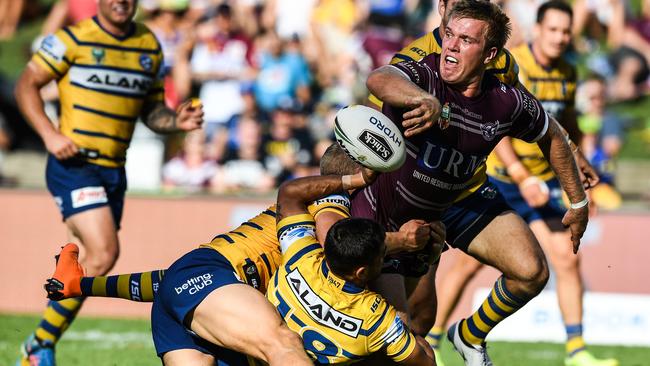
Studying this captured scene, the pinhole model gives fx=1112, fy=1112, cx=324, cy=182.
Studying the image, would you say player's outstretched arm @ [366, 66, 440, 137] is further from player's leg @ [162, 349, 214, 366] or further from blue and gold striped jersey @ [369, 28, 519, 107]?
player's leg @ [162, 349, 214, 366]

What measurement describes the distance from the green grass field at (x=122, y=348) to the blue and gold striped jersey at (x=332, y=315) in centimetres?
293

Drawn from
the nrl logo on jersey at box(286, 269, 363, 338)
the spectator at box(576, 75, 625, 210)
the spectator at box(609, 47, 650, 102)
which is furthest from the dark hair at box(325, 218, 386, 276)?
the spectator at box(609, 47, 650, 102)

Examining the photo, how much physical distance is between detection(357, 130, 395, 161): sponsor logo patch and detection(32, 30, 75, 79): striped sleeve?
3444mm

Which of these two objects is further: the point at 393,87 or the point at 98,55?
the point at 98,55

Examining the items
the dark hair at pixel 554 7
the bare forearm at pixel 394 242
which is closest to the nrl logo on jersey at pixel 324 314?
the bare forearm at pixel 394 242

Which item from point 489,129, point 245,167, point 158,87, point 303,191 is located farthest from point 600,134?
point 303,191

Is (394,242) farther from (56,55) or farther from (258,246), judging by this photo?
(56,55)

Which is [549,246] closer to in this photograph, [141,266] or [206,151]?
[141,266]

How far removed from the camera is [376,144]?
17.0ft

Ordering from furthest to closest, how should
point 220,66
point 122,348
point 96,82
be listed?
point 220,66 < point 122,348 < point 96,82

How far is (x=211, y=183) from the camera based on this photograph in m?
12.0

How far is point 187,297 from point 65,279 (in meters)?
1.19

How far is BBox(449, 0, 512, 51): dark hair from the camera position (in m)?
5.71

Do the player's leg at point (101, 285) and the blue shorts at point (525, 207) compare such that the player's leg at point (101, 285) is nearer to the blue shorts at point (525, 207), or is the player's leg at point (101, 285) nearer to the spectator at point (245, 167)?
the blue shorts at point (525, 207)
